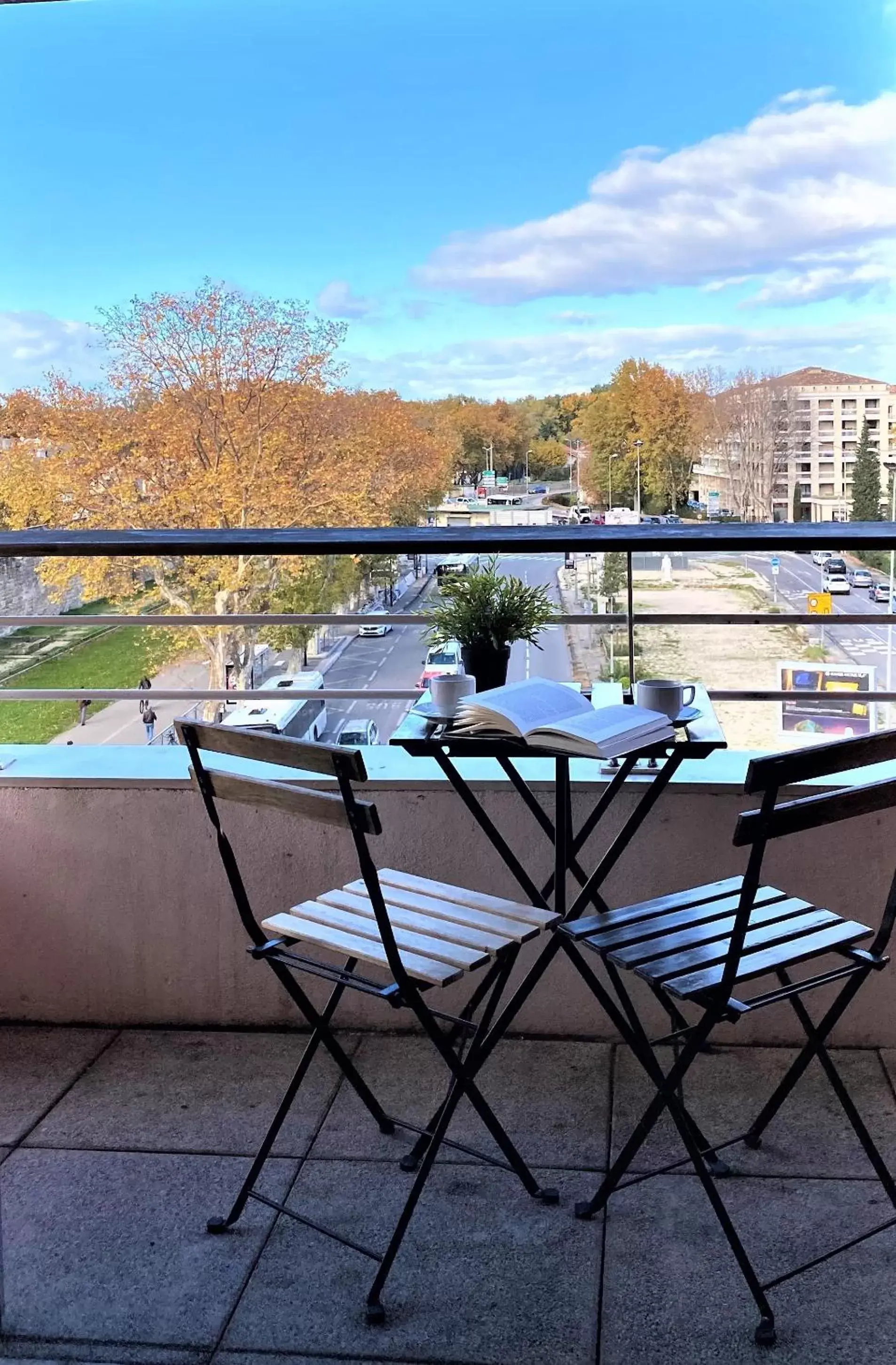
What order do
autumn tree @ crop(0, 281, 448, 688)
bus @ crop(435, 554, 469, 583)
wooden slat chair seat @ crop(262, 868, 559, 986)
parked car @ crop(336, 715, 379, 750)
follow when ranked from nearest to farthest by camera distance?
wooden slat chair seat @ crop(262, 868, 559, 986) → bus @ crop(435, 554, 469, 583) → parked car @ crop(336, 715, 379, 750) → autumn tree @ crop(0, 281, 448, 688)

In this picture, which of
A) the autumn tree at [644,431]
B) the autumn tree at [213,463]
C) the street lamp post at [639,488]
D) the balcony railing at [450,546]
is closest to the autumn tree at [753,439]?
the autumn tree at [644,431]

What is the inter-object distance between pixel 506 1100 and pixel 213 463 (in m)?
22.3

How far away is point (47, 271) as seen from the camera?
27.5 meters

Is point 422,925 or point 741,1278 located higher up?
point 422,925

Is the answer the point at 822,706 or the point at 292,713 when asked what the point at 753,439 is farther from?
the point at 292,713

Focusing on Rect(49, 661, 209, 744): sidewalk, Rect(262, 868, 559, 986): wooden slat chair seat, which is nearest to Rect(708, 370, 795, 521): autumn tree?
Rect(49, 661, 209, 744): sidewalk

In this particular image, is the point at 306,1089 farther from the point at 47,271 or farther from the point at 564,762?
the point at 47,271

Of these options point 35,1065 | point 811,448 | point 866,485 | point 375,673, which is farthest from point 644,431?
point 35,1065

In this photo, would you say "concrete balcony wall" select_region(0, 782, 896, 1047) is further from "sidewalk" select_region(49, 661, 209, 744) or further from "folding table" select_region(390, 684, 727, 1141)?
"sidewalk" select_region(49, 661, 209, 744)

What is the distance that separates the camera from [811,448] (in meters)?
23.7

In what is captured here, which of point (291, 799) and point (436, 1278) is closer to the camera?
point (291, 799)

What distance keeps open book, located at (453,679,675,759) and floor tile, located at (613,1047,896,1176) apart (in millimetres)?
751

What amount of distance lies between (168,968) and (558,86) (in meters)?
26.4

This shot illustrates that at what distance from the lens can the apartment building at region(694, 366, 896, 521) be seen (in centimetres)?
2334
